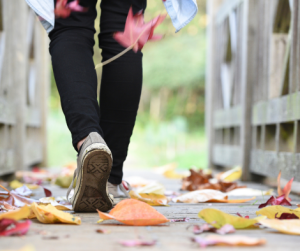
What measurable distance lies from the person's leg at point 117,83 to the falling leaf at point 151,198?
0.12m

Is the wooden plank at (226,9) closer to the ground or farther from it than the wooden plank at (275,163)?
farther from it

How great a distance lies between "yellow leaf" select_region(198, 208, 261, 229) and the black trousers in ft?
1.22

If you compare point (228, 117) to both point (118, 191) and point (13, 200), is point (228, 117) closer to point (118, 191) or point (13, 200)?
point (118, 191)

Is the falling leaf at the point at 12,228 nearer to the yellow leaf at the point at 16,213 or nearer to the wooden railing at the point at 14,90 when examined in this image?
the yellow leaf at the point at 16,213

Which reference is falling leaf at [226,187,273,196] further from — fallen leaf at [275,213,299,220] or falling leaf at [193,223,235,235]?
falling leaf at [193,223,235,235]

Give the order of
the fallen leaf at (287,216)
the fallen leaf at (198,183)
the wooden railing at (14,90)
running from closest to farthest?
the fallen leaf at (287,216) < the fallen leaf at (198,183) < the wooden railing at (14,90)

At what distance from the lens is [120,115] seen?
47.7 inches

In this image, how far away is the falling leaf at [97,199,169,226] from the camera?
0.85 meters

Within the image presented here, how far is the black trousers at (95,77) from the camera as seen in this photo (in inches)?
40.1

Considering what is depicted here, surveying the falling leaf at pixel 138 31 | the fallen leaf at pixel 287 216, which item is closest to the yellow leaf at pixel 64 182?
the falling leaf at pixel 138 31

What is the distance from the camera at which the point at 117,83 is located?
119cm

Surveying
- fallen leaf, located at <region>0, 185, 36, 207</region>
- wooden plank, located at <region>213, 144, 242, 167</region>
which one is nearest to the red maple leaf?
fallen leaf, located at <region>0, 185, 36, 207</region>

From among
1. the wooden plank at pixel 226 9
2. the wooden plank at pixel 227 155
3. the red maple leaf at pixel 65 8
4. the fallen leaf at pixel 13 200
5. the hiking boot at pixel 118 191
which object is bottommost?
the wooden plank at pixel 227 155

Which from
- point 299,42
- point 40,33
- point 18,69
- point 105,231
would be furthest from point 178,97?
point 105,231
